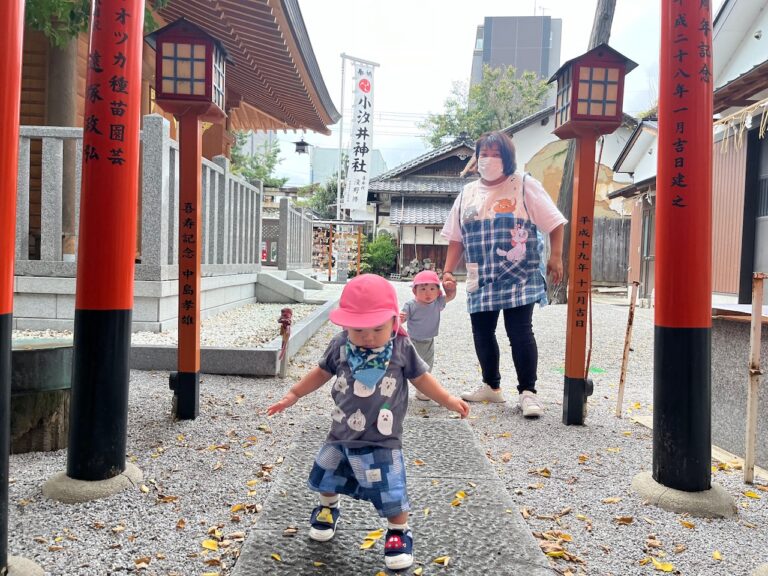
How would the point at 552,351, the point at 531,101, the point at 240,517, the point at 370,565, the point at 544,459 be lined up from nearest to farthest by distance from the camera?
the point at 370,565 → the point at 240,517 → the point at 544,459 → the point at 552,351 → the point at 531,101

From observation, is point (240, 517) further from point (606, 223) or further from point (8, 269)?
point (606, 223)

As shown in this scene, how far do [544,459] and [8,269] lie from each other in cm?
248

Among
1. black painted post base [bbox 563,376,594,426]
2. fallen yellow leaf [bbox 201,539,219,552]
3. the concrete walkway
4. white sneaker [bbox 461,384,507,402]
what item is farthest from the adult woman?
fallen yellow leaf [bbox 201,539,219,552]

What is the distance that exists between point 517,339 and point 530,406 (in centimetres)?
42


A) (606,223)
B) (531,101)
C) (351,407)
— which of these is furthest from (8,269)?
(531,101)

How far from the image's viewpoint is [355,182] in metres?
19.4

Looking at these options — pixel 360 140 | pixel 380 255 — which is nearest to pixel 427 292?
pixel 360 140

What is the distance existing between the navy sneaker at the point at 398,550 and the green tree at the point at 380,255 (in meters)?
23.2

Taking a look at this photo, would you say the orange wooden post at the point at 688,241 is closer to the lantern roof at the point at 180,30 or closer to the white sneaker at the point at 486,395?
the white sneaker at the point at 486,395

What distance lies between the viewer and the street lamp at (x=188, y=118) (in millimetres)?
3246

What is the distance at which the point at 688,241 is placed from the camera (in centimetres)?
237

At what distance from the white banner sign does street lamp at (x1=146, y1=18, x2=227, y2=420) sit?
15.7 meters

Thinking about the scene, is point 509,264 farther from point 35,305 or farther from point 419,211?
point 419,211

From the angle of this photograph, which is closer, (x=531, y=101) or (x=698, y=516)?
(x=698, y=516)
